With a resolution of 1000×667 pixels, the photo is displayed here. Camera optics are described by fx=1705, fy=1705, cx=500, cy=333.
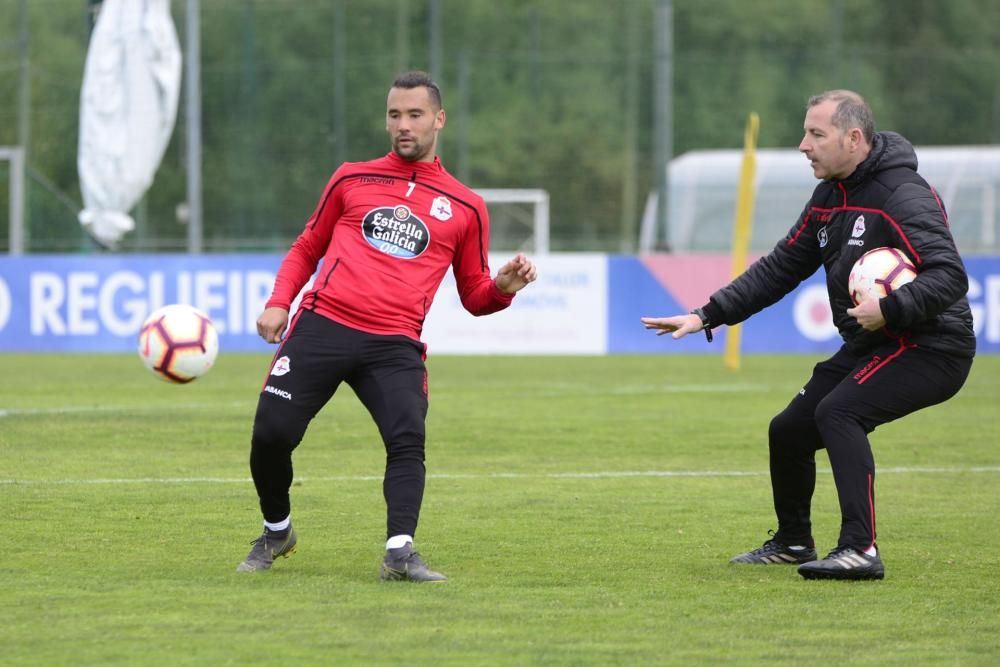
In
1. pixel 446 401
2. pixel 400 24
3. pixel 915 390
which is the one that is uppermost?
pixel 400 24

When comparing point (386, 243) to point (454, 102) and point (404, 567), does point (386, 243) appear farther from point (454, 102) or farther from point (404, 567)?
point (454, 102)

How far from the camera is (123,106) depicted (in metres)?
26.1

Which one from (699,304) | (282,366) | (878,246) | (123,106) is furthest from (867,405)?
(123,106)

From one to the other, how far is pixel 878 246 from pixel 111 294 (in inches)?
634

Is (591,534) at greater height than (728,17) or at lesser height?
lesser

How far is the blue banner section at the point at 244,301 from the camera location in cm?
2147

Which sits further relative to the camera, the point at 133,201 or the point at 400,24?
the point at 400,24

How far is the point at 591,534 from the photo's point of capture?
8.11m

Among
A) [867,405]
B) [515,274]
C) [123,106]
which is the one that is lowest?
[867,405]

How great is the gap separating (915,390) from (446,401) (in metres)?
8.98

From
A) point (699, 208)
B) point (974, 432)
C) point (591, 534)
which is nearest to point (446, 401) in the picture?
point (974, 432)

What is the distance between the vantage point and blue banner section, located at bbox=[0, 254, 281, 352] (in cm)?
2147

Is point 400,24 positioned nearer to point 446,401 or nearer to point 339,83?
point 339,83

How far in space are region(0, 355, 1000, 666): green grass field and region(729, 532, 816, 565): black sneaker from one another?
0.15m
